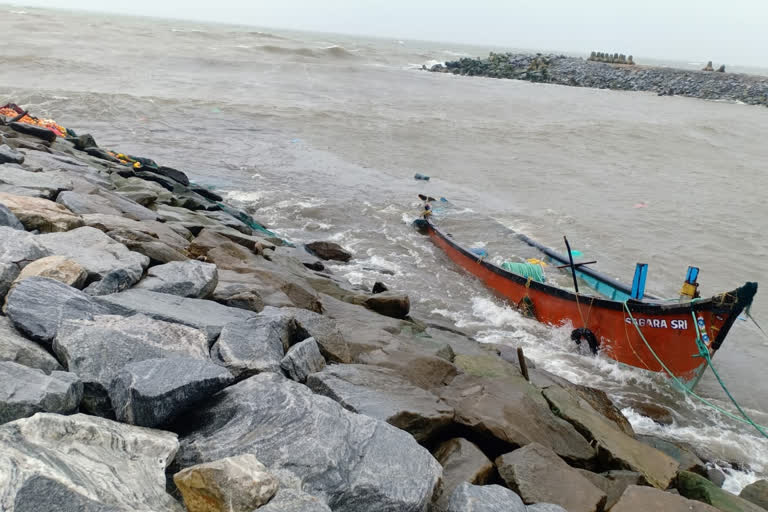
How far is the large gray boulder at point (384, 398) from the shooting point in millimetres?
3711

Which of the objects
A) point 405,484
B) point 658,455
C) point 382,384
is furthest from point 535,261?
point 405,484

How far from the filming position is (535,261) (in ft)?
39.4

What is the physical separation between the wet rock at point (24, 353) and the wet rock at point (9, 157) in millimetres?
5663

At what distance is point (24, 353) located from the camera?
3055 mm

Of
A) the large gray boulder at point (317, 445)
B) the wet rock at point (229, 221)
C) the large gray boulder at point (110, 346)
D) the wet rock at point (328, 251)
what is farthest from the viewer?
the wet rock at point (328, 251)

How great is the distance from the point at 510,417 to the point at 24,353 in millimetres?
3462

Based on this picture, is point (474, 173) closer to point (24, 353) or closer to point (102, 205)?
point (102, 205)

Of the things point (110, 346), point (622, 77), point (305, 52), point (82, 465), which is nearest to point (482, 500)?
point (82, 465)

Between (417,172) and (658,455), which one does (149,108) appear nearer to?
(417,172)

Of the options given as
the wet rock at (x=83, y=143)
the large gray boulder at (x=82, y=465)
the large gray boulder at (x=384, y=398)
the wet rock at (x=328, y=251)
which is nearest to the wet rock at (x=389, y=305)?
the large gray boulder at (x=384, y=398)

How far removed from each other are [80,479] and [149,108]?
25.3 metres

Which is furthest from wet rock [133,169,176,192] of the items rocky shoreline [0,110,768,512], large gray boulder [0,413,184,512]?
large gray boulder [0,413,184,512]

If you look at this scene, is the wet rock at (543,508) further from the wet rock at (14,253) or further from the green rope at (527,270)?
the green rope at (527,270)

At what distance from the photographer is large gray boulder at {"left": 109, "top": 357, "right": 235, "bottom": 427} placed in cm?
277
